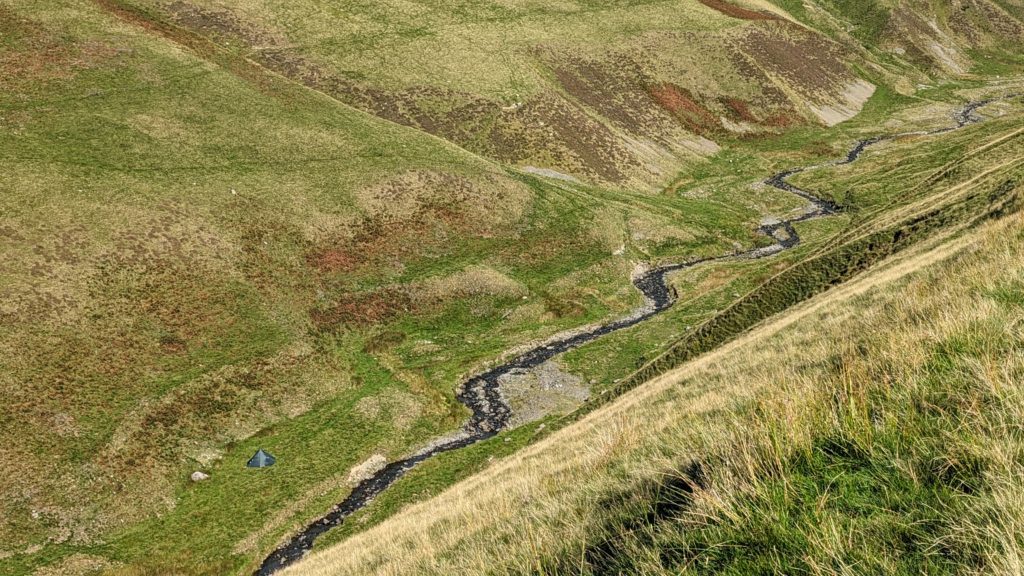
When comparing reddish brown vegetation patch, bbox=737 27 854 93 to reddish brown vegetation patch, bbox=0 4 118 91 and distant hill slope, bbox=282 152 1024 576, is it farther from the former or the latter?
distant hill slope, bbox=282 152 1024 576

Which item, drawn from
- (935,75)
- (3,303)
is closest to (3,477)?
(3,303)

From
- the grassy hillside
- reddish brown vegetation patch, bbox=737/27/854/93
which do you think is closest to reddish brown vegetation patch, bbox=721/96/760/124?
the grassy hillside

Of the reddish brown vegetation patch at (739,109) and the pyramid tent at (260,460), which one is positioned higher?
the reddish brown vegetation patch at (739,109)

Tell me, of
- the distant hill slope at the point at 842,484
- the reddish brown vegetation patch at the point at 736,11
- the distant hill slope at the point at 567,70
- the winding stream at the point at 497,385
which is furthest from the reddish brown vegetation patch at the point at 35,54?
the reddish brown vegetation patch at the point at 736,11

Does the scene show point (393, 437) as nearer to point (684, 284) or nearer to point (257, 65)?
point (684, 284)

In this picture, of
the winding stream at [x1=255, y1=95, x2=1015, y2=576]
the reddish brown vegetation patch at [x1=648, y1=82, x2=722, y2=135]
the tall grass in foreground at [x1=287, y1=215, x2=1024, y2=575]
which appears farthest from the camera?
the reddish brown vegetation patch at [x1=648, y1=82, x2=722, y2=135]

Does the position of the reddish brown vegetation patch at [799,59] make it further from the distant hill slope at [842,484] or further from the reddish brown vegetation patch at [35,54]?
the distant hill slope at [842,484]

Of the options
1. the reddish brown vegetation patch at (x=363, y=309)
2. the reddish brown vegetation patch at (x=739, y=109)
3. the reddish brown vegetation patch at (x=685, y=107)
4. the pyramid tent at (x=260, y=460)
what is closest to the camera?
the pyramid tent at (x=260, y=460)
